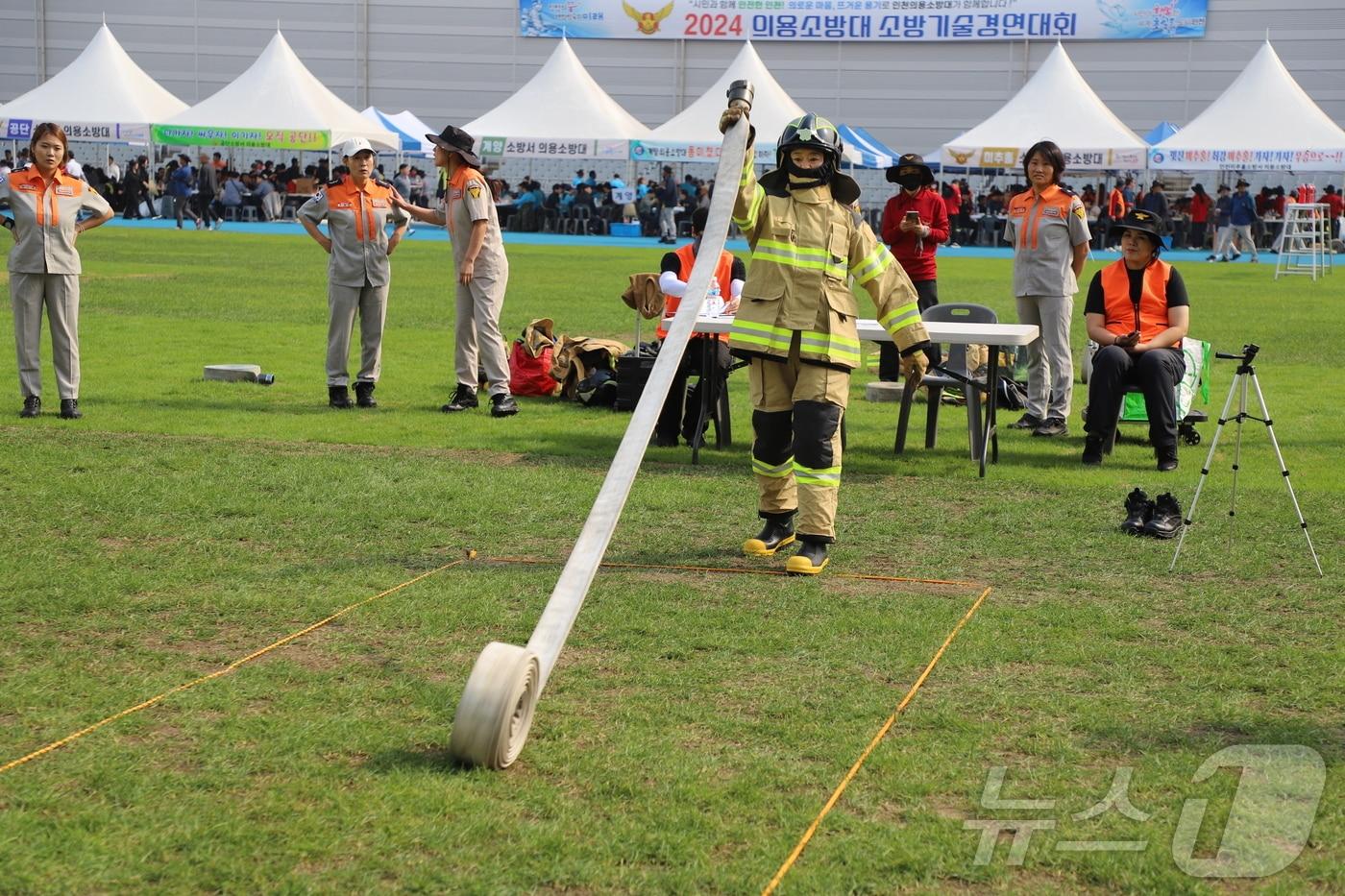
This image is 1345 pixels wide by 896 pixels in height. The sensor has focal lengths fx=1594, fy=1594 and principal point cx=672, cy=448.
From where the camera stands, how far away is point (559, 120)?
37594 millimetres

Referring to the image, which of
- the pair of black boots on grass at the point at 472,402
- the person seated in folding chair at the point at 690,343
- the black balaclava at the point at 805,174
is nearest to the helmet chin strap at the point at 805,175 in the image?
the black balaclava at the point at 805,174

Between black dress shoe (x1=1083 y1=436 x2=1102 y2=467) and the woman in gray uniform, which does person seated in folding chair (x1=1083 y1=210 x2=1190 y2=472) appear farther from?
the woman in gray uniform

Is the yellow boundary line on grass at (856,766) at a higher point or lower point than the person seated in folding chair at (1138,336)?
lower

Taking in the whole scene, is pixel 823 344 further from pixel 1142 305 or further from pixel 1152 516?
pixel 1142 305

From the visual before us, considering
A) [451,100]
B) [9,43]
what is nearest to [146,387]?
[451,100]

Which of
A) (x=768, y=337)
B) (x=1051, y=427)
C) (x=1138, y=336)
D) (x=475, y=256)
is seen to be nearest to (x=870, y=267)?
(x=768, y=337)

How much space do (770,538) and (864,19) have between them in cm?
4919

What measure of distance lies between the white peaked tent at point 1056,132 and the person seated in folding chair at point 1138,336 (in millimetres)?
25296

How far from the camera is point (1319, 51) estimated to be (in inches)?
1997

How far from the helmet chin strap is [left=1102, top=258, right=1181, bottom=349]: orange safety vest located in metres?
3.87

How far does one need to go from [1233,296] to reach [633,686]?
2231 centimetres

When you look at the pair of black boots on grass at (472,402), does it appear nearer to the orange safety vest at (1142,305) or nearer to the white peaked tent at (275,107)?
the orange safety vest at (1142,305)

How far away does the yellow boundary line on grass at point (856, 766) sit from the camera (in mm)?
3963

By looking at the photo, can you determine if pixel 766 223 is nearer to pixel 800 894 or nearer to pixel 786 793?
pixel 786 793
